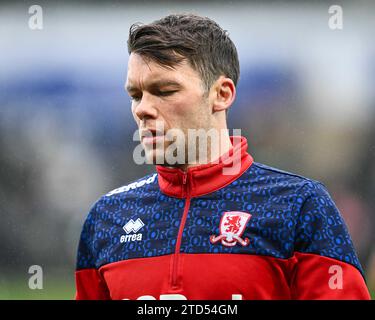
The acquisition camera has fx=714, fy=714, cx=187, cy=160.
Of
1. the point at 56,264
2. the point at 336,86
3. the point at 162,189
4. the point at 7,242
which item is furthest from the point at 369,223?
the point at 162,189

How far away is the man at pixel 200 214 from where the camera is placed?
2123 millimetres

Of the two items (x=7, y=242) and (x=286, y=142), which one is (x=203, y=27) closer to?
(x=286, y=142)

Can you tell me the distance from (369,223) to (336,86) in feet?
4.70

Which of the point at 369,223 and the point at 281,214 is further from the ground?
the point at 281,214

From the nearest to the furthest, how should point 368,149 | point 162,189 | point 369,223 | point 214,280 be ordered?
point 214,280, point 162,189, point 369,223, point 368,149

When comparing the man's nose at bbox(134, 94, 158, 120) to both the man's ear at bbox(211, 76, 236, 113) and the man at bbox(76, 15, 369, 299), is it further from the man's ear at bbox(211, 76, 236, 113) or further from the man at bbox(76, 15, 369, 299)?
the man's ear at bbox(211, 76, 236, 113)

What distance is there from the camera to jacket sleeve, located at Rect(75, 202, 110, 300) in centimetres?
241

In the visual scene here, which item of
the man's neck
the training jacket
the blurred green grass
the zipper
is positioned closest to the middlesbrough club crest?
the training jacket

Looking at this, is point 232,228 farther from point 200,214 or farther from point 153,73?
point 153,73

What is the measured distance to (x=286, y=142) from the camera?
6664 millimetres

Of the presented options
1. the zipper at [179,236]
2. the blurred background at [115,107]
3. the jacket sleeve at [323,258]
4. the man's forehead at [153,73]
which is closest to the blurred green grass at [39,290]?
the blurred background at [115,107]

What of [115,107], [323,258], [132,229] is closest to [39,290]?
[115,107]

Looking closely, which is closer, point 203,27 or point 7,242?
point 203,27

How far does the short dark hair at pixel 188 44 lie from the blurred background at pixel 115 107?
4.19 meters
